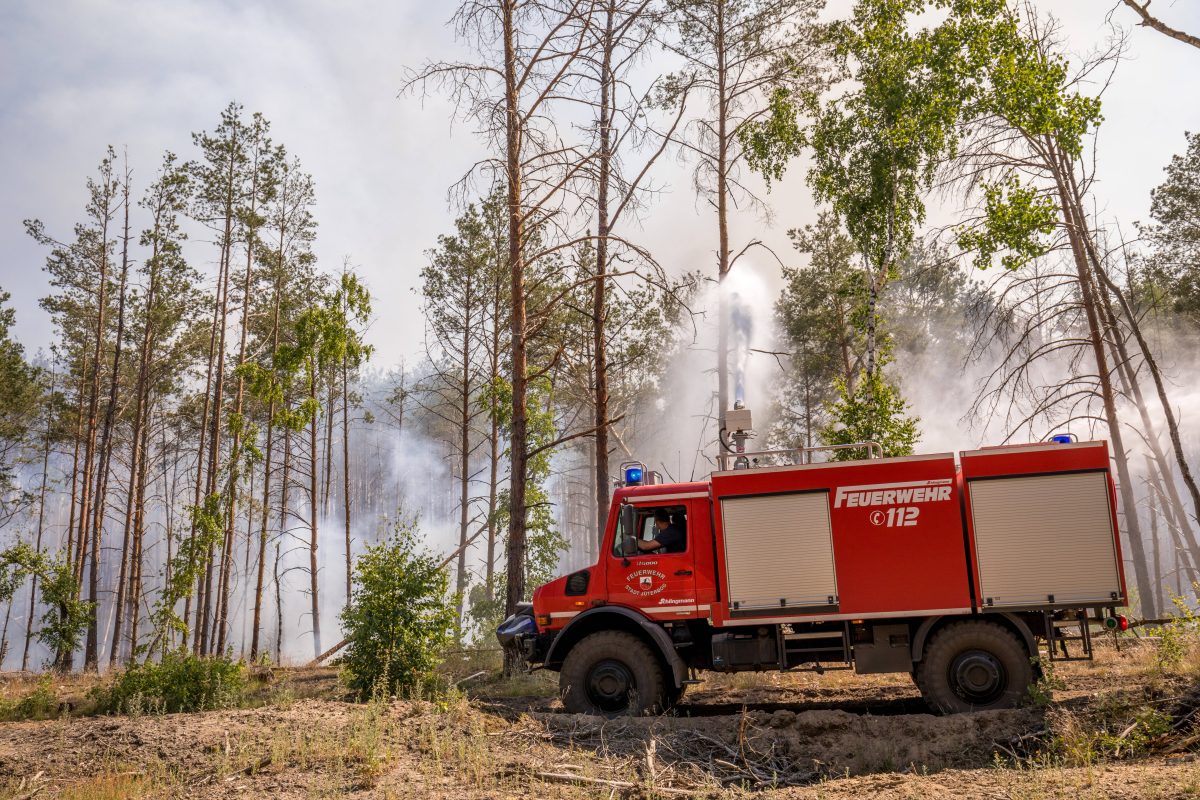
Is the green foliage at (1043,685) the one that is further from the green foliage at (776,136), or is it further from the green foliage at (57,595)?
the green foliage at (57,595)

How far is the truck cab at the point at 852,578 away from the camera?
9711 mm

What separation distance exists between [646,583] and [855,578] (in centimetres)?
255

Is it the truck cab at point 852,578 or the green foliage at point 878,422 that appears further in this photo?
the green foliage at point 878,422

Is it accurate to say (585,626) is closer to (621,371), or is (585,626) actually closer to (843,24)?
(843,24)

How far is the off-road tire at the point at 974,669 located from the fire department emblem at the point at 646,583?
3.25 m

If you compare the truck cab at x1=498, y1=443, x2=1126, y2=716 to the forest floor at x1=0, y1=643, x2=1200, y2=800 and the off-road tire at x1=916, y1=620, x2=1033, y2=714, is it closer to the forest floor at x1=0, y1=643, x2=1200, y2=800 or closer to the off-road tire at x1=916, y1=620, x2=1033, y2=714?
the off-road tire at x1=916, y1=620, x2=1033, y2=714

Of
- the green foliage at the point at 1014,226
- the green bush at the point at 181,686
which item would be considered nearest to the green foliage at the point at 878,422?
the green foliage at the point at 1014,226

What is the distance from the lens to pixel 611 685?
1041cm

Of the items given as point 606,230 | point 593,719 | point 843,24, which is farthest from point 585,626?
point 843,24

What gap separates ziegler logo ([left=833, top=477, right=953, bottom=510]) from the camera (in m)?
9.98

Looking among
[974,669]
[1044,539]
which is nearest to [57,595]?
[974,669]

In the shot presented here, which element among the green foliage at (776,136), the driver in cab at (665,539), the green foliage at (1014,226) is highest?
the green foliage at (776,136)

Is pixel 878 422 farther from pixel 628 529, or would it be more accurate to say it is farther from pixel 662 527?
pixel 628 529

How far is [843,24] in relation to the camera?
64.3 feet
